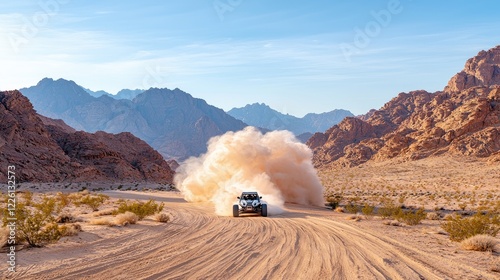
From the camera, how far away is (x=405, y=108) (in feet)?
513

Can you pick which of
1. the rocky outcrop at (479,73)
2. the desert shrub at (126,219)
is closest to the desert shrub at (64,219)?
the desert shrub at (126,219)

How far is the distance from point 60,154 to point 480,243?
6646 centimetres

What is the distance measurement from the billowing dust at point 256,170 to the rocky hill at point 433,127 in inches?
2010

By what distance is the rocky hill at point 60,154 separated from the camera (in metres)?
60.7

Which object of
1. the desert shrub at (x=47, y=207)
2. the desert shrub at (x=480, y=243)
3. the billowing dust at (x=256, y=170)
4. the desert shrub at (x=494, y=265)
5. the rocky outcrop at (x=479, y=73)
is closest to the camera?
the desert shrub at (x=494, y=265)

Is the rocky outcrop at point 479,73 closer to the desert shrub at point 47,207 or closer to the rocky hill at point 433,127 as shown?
the rocky hill at point 433,127

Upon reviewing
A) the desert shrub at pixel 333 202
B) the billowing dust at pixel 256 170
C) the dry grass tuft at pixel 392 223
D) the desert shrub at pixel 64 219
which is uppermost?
the billowing dust at pixel 256 170

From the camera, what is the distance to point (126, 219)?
58.3 ft

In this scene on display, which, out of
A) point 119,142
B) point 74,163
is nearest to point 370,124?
point 119,142

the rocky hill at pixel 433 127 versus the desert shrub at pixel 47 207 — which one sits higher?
the rocky hill at pixel 433 127

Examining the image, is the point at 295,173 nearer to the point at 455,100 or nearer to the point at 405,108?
the point at 455,100

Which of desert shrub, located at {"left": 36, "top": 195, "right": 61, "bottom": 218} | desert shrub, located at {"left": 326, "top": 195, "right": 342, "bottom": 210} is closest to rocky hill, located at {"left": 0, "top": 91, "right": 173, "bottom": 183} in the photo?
desert shrub, located at {"left": 36, "top": 195, "right": 61, "bottom": 218}

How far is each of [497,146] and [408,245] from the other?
80.2 meters

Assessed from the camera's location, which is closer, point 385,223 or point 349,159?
point 385,223
